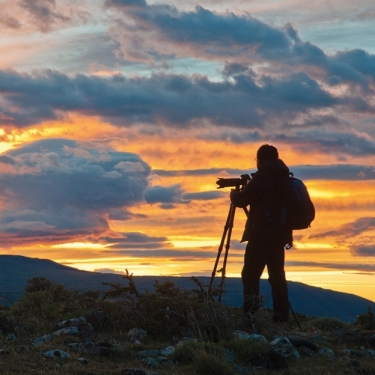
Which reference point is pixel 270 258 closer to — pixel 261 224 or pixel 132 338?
pixel 261 224

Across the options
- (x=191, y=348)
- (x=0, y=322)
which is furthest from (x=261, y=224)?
(x=0, y=322)

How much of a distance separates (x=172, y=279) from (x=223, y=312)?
2.63 metres

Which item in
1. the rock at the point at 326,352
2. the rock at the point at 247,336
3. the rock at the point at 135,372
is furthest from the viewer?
the rock at the point at 247,336

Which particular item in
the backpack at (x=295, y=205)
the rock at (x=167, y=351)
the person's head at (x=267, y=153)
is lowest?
the rock at (x=167, y=351)

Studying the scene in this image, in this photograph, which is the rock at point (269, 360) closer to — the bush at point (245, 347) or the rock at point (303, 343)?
the bush at point (245, 347)

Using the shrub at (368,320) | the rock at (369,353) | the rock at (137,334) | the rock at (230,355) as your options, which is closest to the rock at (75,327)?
the rock at (137,334)

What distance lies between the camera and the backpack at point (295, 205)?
12.9 metres

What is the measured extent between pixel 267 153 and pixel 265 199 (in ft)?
3.12

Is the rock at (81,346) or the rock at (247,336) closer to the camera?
the rock at (81,346)

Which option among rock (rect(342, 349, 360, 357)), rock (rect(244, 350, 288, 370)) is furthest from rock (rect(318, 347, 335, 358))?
rock (rect(244, 350, 288, 370))

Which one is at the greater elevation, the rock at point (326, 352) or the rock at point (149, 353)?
the rock at point (326, 352)

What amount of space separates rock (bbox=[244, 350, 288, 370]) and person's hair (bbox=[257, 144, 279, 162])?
474cm

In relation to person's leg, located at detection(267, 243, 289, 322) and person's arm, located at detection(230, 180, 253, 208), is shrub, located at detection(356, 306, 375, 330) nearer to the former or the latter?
person's leg, located at detection(267, 243, 289, 322)

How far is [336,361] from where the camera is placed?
387 inches
